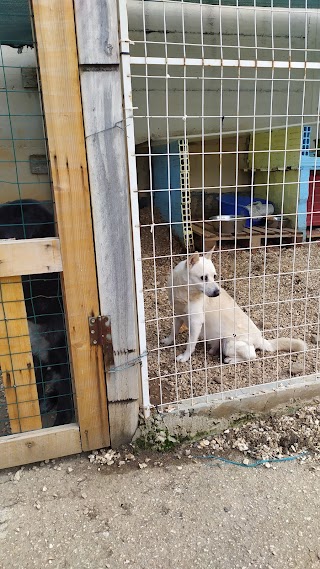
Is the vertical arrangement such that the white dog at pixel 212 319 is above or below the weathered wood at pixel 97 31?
below

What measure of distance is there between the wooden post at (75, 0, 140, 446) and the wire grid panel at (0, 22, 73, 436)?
0.30 m

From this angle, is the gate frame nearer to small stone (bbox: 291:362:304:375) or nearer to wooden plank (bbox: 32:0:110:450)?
wooden plank (bbox: 32:0:110:450)

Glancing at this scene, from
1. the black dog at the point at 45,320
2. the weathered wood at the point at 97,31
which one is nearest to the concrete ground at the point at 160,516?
the black dog at the point at 45,320

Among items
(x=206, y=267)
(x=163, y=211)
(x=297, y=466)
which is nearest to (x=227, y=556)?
(x=297, y=466)

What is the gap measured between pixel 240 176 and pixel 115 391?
678 centimetres

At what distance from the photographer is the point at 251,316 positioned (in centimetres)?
368

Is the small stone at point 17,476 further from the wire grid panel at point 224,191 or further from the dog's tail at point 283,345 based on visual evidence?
the dog's tail at point 283,345

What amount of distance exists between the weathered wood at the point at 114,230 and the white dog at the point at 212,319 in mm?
854

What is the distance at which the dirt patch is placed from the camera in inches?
92.9

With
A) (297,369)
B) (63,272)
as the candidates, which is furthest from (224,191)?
(63,272)

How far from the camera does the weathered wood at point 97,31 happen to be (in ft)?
4.90

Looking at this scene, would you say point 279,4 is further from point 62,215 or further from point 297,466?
point 297,466

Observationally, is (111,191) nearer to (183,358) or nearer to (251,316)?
(183,358)

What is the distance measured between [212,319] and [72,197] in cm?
166
